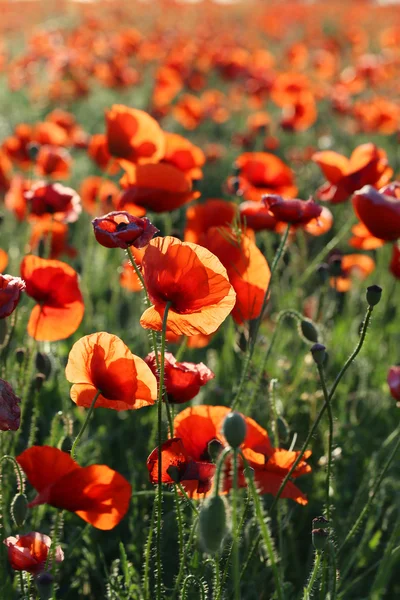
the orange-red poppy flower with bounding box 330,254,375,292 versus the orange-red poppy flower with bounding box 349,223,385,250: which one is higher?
the orange-red poppy flower with bounding box 349,223,385,250

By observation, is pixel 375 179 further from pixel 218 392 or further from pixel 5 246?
pixel 5 246

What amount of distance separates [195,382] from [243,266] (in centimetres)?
39

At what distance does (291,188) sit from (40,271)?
1.27 meters

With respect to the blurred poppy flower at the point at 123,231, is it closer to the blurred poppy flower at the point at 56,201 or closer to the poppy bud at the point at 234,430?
the poppy bud at the point at 234,430

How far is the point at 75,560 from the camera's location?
2.02 m

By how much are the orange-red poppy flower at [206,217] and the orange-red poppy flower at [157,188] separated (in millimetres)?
141

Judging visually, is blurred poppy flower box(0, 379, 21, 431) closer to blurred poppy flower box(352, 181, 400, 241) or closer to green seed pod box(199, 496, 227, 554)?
green seed pod box(199, 496, 227, 554)

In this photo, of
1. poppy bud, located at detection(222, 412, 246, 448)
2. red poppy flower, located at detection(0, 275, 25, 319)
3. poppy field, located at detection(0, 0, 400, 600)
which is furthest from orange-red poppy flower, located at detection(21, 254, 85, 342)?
poppy bud, located at detection(222, 412, 246, 448)

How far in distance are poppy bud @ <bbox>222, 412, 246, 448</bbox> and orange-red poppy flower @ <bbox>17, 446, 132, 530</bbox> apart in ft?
1.15

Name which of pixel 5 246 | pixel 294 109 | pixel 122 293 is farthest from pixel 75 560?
pixel 294 109

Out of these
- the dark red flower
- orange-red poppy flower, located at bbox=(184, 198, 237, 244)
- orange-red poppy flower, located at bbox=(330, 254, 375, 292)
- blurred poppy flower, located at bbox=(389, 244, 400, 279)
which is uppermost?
the dark red flower

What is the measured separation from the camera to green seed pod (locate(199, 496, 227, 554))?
113 cm

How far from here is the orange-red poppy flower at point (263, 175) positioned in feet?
9.41

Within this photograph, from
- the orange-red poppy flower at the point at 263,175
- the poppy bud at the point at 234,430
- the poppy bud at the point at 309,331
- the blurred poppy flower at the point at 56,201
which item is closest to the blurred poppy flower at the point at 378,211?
the poppy bud at the point at 309,331
